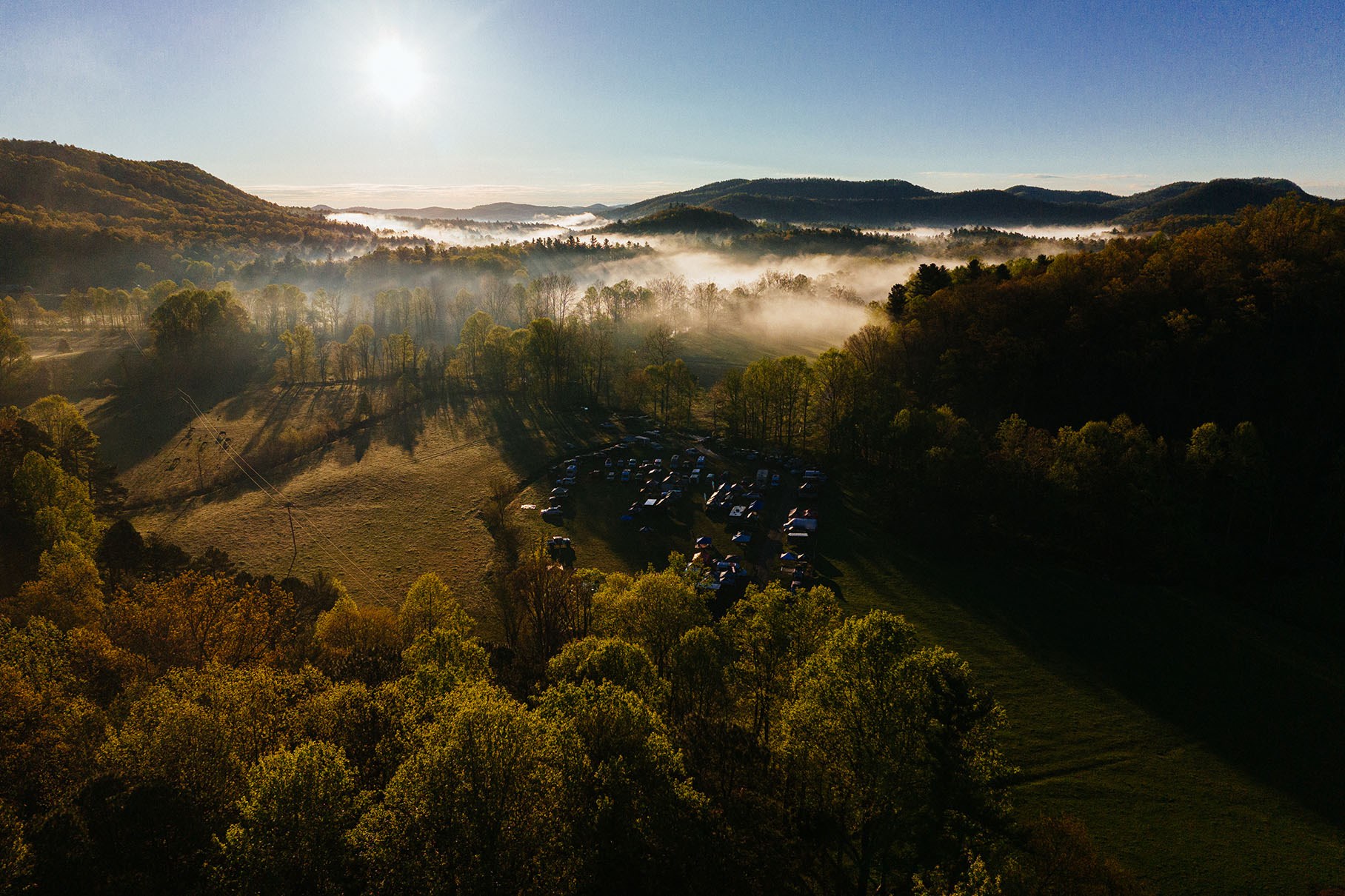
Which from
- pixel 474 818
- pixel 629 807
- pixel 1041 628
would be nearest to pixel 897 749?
pixel 629 807

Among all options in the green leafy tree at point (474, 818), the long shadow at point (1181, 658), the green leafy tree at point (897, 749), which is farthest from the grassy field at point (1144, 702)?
the green leafy tree at point (474, 818)

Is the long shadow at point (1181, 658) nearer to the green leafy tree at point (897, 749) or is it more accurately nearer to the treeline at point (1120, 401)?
the treeline at point (1120, 401)

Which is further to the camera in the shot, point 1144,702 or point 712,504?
point 712,504

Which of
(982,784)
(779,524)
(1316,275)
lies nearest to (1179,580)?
(779,524)

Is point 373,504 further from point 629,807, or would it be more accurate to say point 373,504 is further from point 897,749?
point 897,749

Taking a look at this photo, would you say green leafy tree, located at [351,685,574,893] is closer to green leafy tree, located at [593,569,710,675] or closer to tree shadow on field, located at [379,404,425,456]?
green leafy tree, located at [593,569,710,675]

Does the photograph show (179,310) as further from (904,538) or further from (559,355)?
(904,538)
